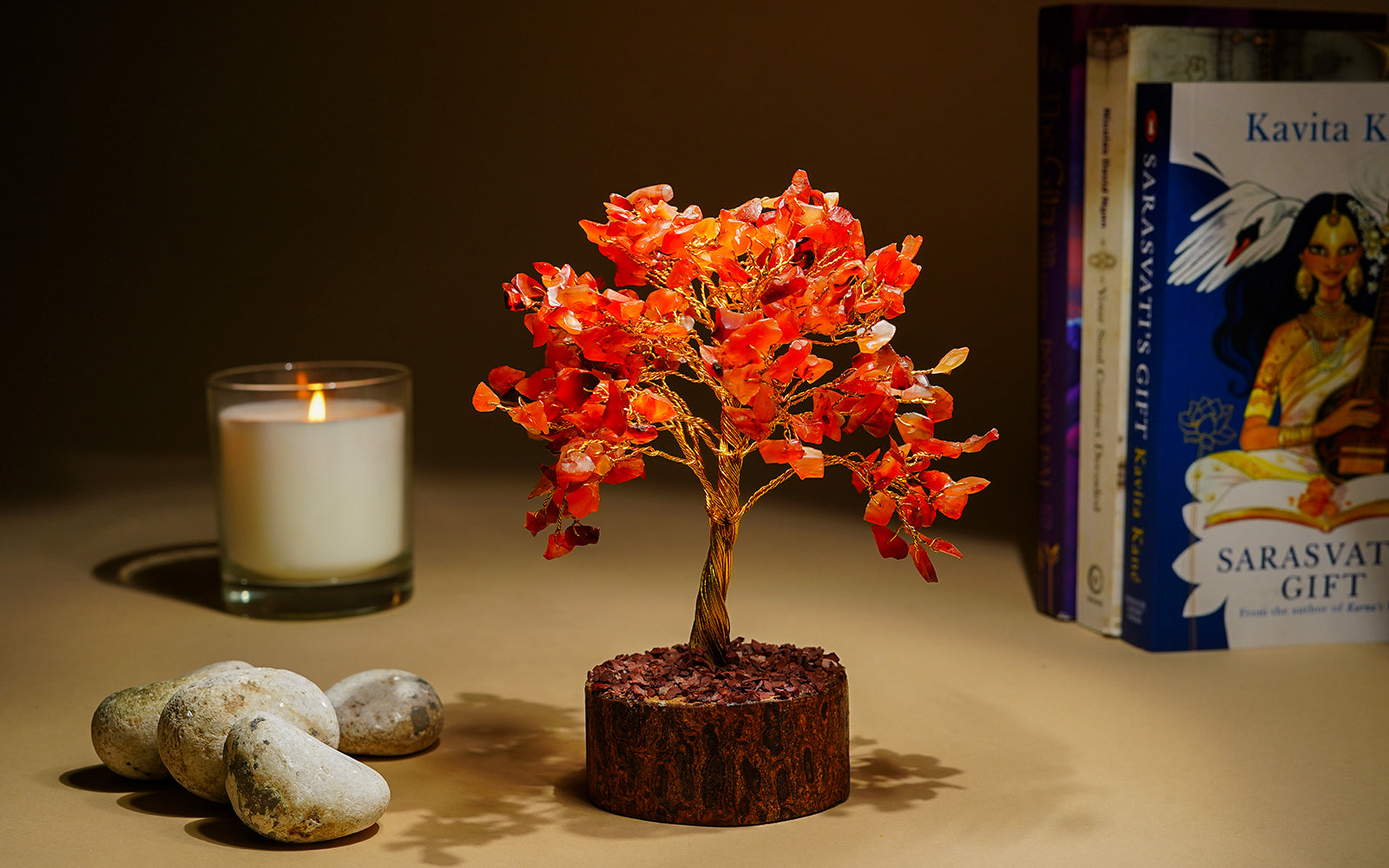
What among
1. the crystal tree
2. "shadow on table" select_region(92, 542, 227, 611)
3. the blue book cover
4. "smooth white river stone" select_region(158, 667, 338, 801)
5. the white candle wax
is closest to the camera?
the crystal tree

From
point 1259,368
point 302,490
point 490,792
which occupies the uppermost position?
point 1259,368

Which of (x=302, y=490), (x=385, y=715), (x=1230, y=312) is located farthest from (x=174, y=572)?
(x=1230, y=312)

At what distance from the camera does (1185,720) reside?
1.50 metres

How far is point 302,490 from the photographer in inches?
72.3

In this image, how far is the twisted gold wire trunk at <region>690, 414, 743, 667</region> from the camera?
128 centimetres

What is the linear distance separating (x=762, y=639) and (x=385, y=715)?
1.65 ft

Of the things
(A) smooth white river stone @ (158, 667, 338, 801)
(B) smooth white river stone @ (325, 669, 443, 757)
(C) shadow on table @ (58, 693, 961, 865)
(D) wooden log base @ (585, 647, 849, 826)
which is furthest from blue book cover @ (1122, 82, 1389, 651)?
(A) smooth white river stone @ (158, 667, 338, 801)

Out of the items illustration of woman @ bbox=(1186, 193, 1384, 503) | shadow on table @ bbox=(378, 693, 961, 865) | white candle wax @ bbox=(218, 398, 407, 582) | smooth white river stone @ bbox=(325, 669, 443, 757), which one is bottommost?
shadow on table @ bbox=(378, 693, 961, 865)

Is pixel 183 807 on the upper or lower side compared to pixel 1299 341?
lower

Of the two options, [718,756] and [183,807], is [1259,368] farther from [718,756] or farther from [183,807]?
[183,807]

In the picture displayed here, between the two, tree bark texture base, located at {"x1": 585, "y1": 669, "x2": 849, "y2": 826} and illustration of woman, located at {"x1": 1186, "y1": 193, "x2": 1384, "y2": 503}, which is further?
illustration of woman, located at {"x1": 1186, "y1": 193, "x2": 1384, "y2": 503}

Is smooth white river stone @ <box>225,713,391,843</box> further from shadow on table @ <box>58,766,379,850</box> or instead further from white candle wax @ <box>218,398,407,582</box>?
white candle wax @ <box>218,398,407,582</box>

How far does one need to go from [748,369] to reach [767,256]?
12 centimetres

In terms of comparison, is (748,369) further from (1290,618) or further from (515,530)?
(515,530)
